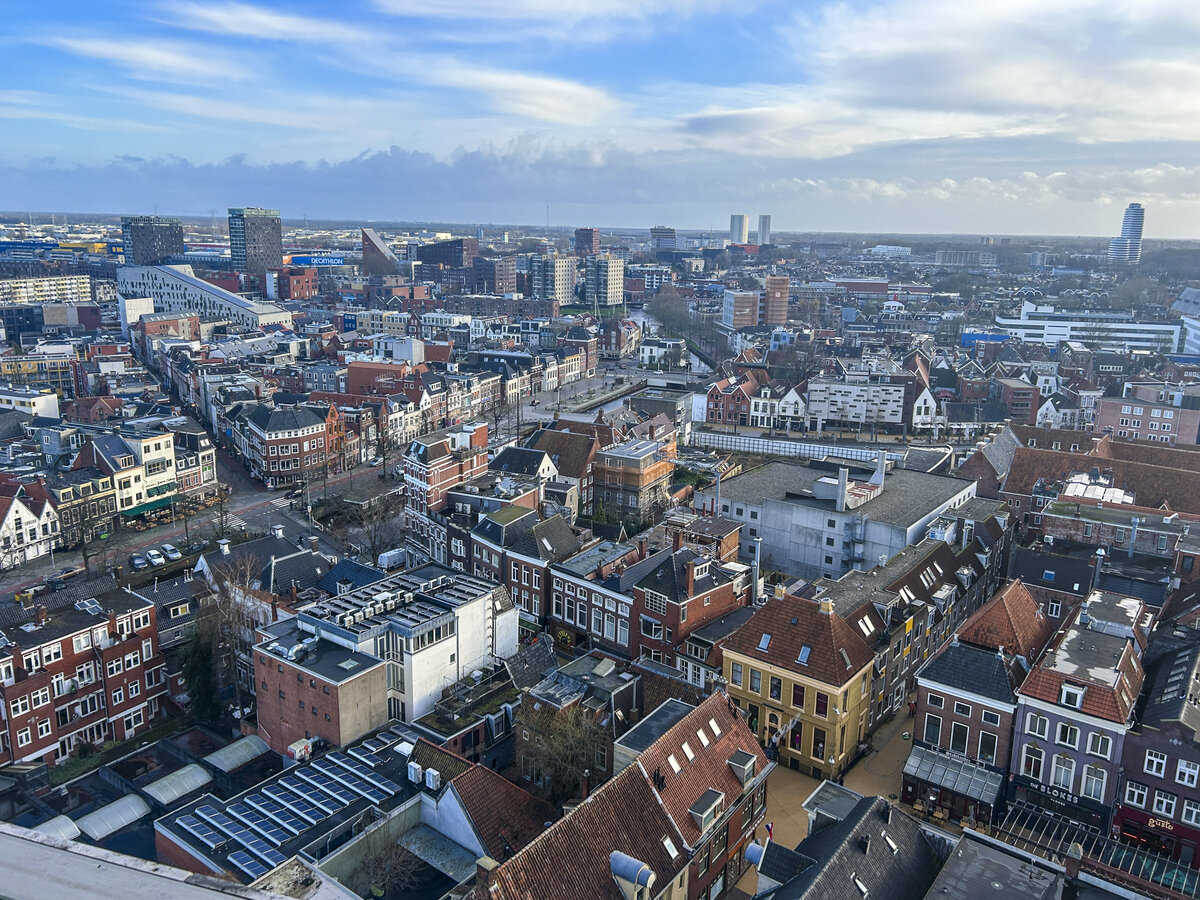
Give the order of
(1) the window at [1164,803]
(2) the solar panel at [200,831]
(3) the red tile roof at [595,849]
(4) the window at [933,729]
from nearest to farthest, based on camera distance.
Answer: (3) the red tile roof at [595,849]
(2) the solar panel at [200,831]
(1) the window at [1164,803]
(4) the window at [933,729]

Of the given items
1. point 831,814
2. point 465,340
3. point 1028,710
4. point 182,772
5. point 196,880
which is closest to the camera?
point 196,880

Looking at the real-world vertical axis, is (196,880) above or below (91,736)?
above

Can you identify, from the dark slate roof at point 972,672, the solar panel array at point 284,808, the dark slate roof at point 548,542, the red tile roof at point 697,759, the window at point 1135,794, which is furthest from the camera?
the dark slate roof at point 548,542

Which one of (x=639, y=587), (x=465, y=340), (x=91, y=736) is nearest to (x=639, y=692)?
(x=639, y=587)

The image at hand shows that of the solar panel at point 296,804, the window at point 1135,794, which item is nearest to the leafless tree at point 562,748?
the solar panel at point 296,804

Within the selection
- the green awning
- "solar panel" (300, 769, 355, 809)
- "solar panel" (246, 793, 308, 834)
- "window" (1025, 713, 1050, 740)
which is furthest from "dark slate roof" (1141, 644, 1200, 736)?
the green awning

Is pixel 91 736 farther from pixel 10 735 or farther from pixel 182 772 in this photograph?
pixel 182 772

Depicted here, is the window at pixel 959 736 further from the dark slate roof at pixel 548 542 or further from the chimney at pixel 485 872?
the dark slate roof at pixel 548 542
